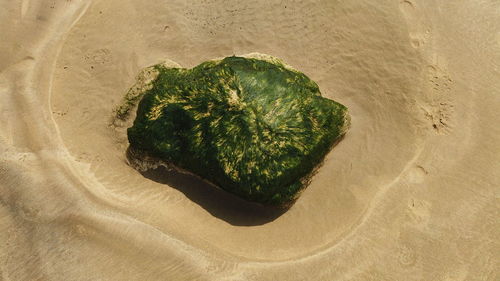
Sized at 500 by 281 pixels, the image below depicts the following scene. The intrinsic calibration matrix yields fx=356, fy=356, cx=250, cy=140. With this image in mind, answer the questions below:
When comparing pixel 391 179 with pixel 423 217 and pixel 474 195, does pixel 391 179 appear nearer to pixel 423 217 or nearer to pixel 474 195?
pixel 423 217

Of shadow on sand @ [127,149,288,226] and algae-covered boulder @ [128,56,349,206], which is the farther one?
shadow on sand @ [127,149,288,226]

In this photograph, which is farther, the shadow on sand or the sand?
the shadow on sand

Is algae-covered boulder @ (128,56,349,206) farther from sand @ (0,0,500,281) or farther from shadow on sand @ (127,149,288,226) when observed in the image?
sand @ (0,0,500,281)

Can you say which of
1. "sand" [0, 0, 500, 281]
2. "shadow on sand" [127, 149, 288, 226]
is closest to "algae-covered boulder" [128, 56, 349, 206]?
"shadow on sand" [127, 149, 288, 226]

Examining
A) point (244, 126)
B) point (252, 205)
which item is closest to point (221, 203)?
point (252, 205)

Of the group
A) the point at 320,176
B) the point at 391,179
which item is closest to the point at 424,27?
the point at 391,179

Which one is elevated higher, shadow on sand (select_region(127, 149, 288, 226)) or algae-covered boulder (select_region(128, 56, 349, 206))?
Result: algae-covered boulder (select_region(128, 56, 349, 206))

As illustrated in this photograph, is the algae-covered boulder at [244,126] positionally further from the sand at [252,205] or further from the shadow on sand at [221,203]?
the sand at [252,205]
